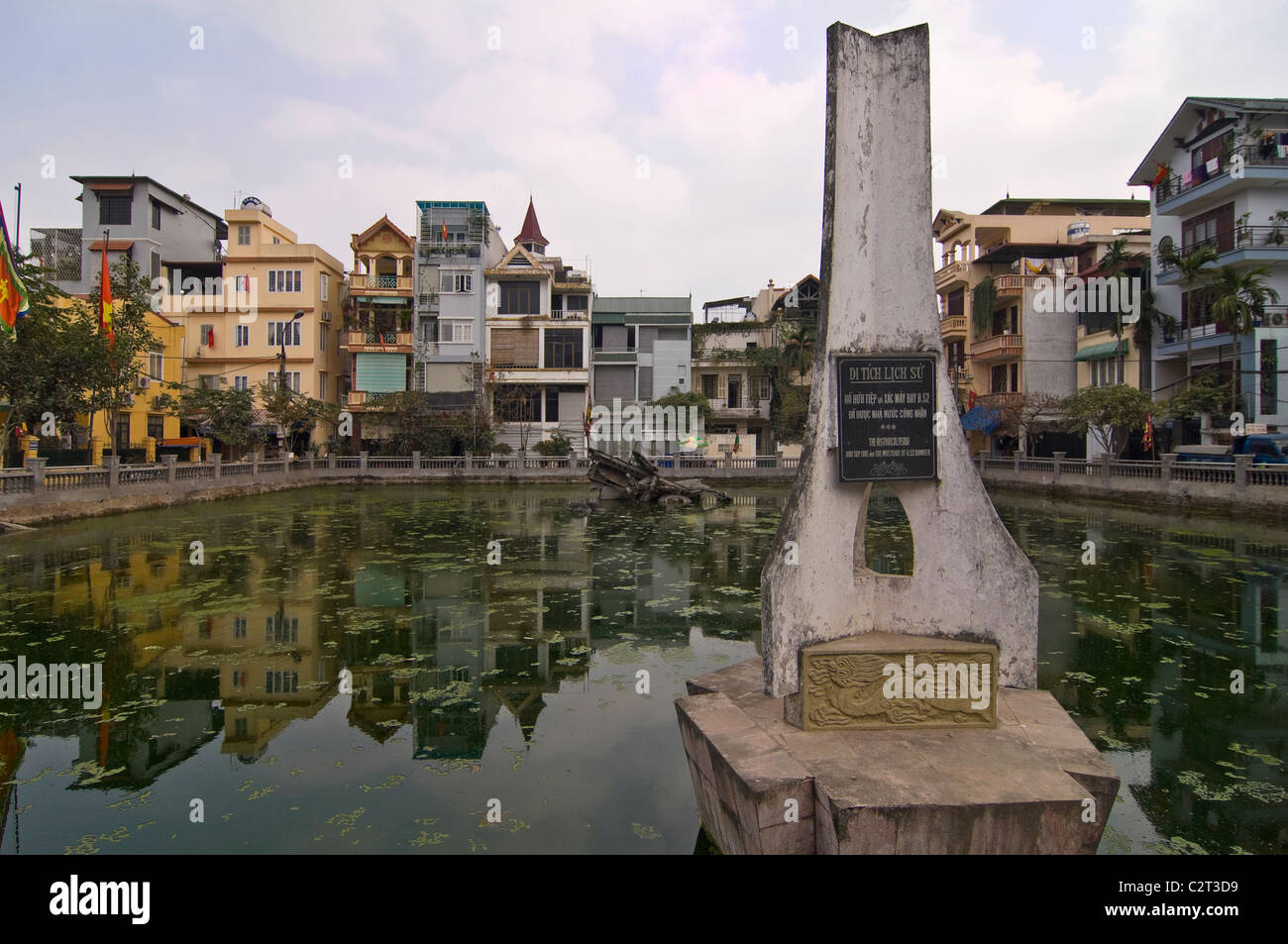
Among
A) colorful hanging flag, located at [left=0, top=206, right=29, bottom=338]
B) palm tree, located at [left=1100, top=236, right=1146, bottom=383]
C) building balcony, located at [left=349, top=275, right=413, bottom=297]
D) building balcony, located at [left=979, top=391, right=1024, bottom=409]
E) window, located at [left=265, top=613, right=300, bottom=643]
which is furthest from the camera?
building balcony, located at [left=349, top=275, right=413, bottom=297]

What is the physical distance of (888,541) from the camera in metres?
16.9

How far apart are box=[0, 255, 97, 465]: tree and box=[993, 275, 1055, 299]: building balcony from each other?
3506 centimetres

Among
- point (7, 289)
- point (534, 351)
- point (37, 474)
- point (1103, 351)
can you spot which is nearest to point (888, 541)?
point (37, 474)

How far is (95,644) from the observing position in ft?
28.8

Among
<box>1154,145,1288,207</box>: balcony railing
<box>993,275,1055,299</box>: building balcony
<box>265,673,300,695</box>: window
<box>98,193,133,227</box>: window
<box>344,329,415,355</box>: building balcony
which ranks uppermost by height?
<box>98,193,133,227</box>: window

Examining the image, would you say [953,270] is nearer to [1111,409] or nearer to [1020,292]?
[1020,292]

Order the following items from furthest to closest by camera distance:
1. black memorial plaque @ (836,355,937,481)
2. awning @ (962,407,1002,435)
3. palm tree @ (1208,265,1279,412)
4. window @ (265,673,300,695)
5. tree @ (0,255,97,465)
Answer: awning @ (962,407,1002,435) → palm tree @ (1208,265,1279,412) → tree @ (0,255,97,465) → window @ (265,673,300,695) → black memorial plaque @ (836,355,937,481)

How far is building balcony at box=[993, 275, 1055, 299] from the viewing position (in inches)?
1361

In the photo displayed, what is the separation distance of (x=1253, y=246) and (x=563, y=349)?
29.1m

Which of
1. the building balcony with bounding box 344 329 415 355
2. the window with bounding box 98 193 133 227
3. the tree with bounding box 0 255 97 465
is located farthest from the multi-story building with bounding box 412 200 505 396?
the tree with bounding box 0 255 97 465

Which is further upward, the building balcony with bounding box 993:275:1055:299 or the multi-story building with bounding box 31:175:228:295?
the multi-story building with bounding box 31:175:228:295

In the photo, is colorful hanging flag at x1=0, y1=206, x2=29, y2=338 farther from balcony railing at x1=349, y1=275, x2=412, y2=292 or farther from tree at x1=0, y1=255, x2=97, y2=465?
balcony railing at x1=349, y1=275, x2=412, y2=292
